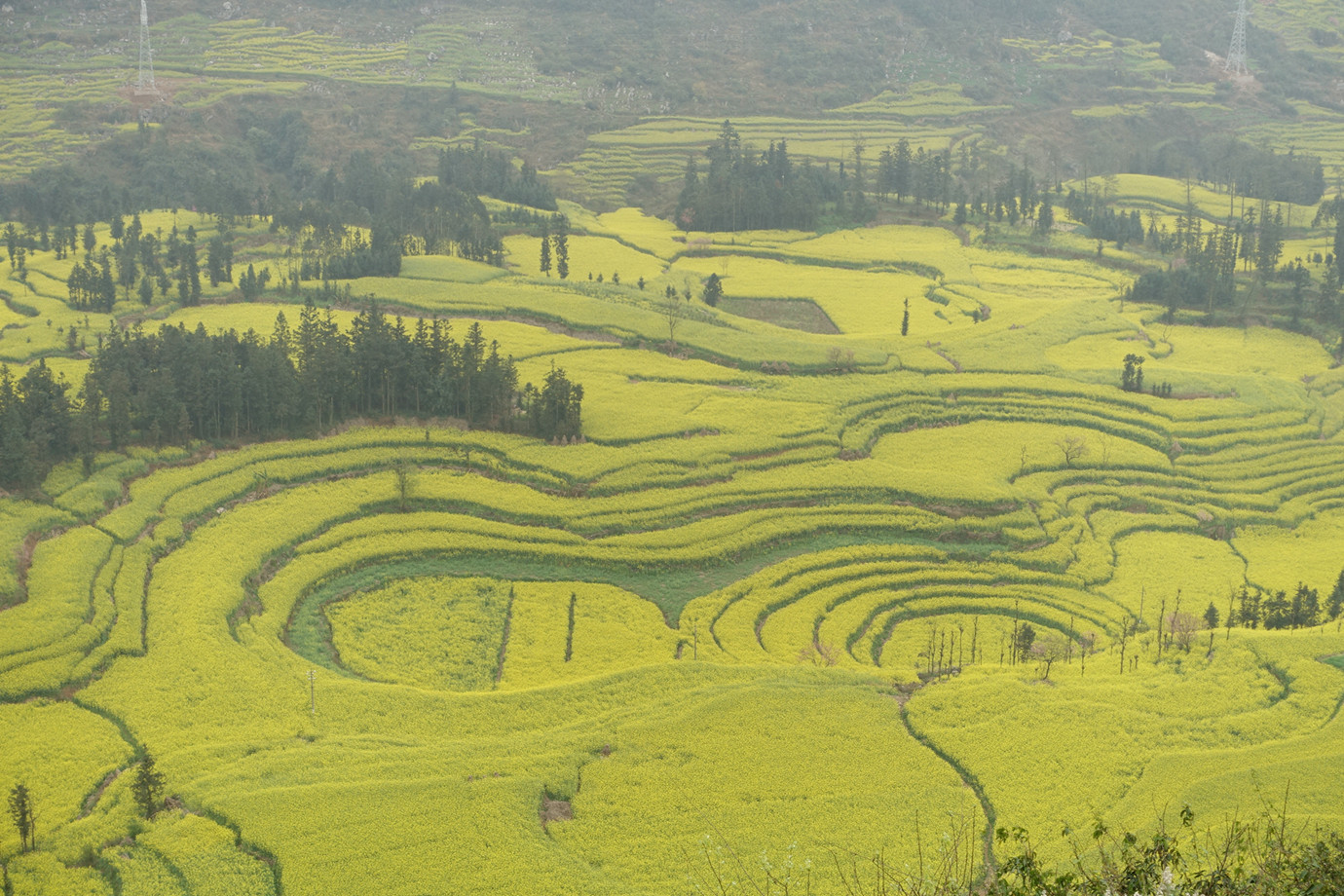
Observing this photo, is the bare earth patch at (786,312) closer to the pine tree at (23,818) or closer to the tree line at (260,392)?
the tree line at (260,392)

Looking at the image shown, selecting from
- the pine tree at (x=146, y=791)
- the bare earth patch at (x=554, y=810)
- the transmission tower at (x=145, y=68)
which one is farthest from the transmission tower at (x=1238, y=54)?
the pine tree at (x=146, y=791)

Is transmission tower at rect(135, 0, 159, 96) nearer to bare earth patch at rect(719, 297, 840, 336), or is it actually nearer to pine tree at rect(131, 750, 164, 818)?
bare earth patch at rect(719, 297, 840, 336)

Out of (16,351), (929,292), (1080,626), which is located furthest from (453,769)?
(929,292)

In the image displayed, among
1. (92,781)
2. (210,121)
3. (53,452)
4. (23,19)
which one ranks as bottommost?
(92,781)

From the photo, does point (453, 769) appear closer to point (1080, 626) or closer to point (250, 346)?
point (1080, 626)

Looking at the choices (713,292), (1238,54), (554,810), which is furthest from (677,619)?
(1238,54)

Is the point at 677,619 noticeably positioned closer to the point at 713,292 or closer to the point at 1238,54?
the point at 713,292

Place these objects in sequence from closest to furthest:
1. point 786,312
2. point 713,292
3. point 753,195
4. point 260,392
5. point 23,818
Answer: point 23,818
point 260,392
point 713,292
point 786,312
point 753,195
